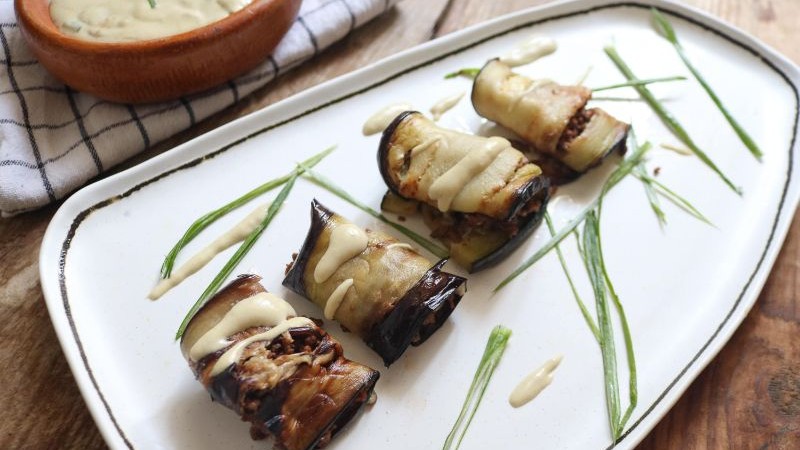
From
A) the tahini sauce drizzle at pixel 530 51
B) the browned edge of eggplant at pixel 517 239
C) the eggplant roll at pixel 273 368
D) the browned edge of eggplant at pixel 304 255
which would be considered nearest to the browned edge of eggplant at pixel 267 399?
the eggplant roll at pixel 273 368

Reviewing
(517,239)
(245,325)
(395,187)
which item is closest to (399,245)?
(395,187)

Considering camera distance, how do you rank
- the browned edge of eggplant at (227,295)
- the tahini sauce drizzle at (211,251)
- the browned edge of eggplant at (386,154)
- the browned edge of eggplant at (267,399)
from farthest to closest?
1. the browned edge of eggplant at (386,154)
2. the tahini sauce drizzle at (211,251)
3. the browned edge of eggplant at (227,295)
4. the browned edge of eggplant at (267,399)

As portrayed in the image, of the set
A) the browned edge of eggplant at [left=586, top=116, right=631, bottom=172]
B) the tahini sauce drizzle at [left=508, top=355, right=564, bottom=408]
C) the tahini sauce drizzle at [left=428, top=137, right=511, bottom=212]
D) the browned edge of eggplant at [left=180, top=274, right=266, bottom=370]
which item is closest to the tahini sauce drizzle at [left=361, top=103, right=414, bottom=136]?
the tahini sauce drizzle at [left=428, top=137, right=511, bottom=212]

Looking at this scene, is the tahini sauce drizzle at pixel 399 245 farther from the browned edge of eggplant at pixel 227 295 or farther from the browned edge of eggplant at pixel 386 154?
the browned edge of eggplant at pixel 227 295

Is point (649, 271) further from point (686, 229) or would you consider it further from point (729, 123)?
point (729, 123)

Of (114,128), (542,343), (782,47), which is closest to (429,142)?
(542,343)

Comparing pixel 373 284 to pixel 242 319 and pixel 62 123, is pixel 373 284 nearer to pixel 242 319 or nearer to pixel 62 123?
pixel 242 319
